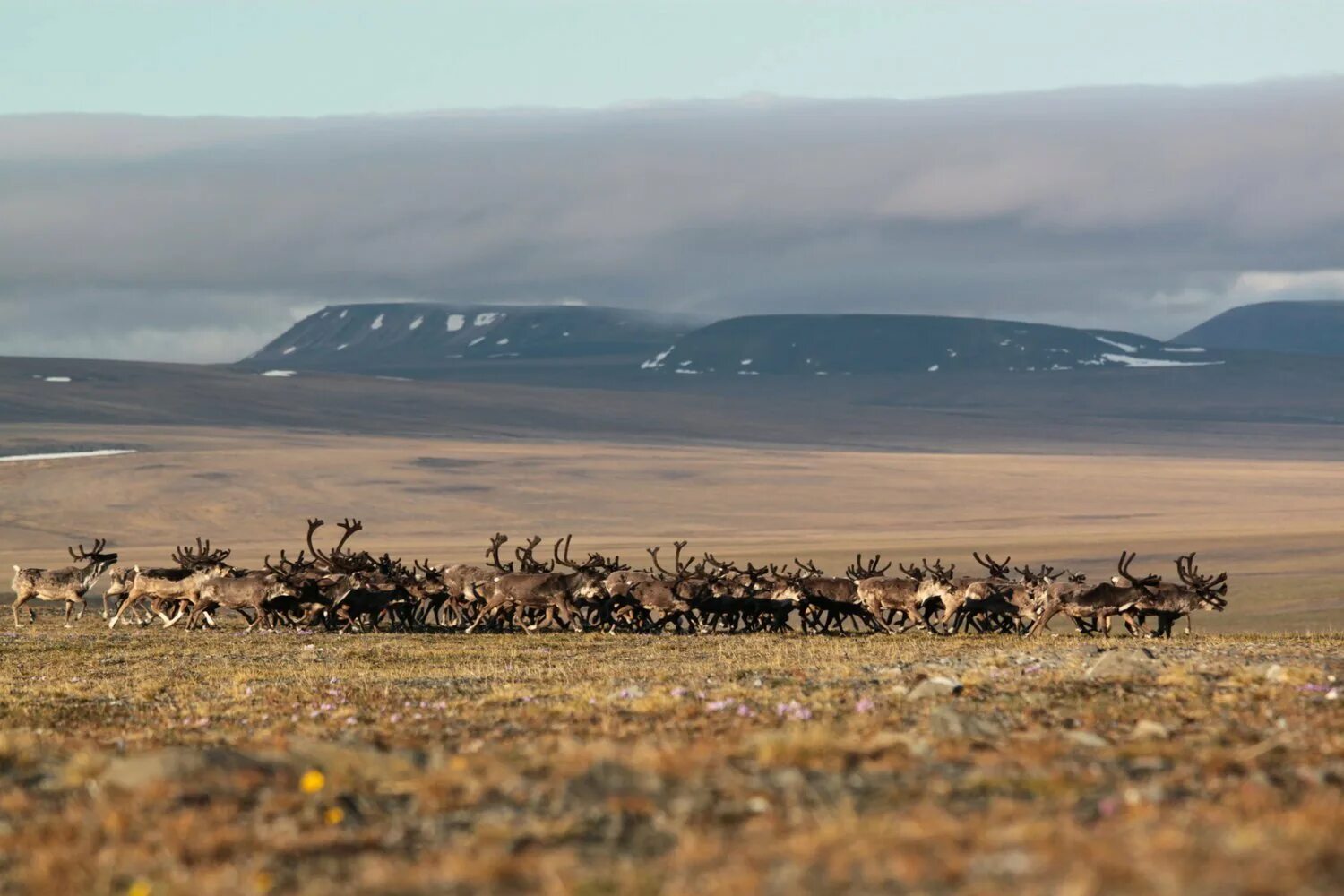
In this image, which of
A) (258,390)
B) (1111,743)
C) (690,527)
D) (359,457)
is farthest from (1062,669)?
(258,390)

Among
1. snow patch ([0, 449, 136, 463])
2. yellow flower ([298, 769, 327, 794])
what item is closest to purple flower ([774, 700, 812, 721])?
yellow flower ([298, 769, 327, 794])

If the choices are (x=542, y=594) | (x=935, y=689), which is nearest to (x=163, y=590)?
(x=542, y=594)

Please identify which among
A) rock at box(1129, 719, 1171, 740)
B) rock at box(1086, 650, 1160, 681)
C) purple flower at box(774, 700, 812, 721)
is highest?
rock at box(1129, 719, 1171, 740)

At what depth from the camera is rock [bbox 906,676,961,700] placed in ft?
46.4

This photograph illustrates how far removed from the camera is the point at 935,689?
1431cm

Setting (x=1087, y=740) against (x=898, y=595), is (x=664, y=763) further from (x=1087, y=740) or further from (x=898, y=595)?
(x=898, y=595)

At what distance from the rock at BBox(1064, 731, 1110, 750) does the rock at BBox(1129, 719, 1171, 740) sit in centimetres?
24

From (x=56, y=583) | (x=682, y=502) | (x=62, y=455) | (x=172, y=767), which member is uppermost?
(x=172, y=767)

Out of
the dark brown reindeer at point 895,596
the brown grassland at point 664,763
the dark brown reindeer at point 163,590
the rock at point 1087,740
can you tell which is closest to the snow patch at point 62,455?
the dark brown reindeer at point 163,590

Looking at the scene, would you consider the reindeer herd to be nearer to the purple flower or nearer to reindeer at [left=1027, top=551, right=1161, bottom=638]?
reindeer at [left=1027, top=551, right=1161, bottom=638]

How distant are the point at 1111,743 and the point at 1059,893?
431cm

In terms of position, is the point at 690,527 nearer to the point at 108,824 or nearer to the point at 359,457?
the point at 359,457

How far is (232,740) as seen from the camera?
12.9 metres

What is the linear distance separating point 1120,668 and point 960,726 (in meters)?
4.88
